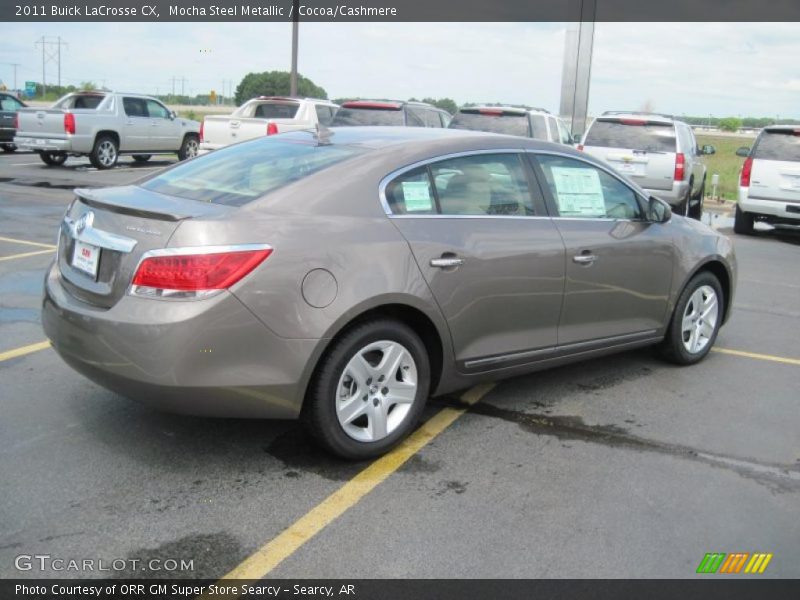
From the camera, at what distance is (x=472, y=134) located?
15.7 feet

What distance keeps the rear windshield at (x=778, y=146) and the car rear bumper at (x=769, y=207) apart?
633 millimetres

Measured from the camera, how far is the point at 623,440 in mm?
4395

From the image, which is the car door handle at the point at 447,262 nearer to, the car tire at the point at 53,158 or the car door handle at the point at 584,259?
the car door handle at the point at 584,259

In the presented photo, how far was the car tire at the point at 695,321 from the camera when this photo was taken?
5.66 m

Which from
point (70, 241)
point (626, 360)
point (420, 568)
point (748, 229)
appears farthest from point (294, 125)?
point (420, 568)

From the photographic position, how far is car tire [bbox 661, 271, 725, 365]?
566 centimetres

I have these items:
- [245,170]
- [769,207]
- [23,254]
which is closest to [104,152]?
[23,254]

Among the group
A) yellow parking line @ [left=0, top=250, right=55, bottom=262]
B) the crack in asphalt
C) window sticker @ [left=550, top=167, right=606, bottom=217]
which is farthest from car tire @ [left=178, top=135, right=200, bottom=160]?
the crack in asphalt

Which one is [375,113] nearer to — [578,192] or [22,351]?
[578,192]

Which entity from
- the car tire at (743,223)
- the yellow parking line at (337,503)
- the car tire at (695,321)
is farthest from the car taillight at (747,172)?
the yellow parking line at (337,503)

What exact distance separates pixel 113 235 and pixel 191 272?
0.51 m

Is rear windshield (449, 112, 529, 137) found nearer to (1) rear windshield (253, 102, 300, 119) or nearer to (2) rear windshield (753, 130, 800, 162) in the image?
(2) rear windshield (753, 130, 800, 162)

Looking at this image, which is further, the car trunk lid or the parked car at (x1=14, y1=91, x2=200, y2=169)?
the parked car at (x1=14, y1=91, x2=200, y2=169)

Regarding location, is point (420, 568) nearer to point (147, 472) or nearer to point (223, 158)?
point (147, 472)
